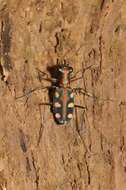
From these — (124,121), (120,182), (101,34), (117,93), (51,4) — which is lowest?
(120,182)

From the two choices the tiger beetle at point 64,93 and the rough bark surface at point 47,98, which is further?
the tiger beetle at point 64,93

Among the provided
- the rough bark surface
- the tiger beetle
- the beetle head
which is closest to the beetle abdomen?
the tiger beetle

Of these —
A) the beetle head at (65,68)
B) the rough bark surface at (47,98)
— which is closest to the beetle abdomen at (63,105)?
the rough bark surface at (47,98)

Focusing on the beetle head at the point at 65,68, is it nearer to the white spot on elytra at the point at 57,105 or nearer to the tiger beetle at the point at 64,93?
the tiger beetle at the point at 64,93

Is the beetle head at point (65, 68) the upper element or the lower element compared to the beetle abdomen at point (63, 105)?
upper

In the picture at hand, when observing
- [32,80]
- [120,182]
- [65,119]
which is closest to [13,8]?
[32,80]

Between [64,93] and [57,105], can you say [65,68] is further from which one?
[57,105]

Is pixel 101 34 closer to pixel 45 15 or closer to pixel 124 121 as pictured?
pixel 45 15
